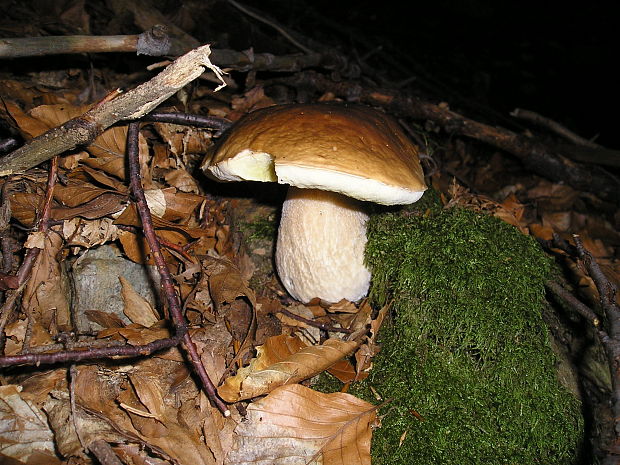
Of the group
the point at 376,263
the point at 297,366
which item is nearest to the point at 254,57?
the point at 376,263

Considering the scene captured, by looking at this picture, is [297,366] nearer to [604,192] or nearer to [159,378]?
[159,378]

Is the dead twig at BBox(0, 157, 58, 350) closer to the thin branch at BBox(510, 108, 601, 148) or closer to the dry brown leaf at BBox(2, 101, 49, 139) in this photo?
the dry brown leaf at BBox(2, 101, 49, 139)

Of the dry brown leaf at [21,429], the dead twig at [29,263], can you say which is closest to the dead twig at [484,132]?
the dead twig at [29,263]

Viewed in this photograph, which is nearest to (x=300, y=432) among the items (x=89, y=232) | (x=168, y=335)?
(x=168, y=335)

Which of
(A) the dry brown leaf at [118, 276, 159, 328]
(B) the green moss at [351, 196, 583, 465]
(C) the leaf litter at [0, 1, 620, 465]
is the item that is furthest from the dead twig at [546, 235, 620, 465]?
(A) the dry brown leaf at [118, 276, 159, 328]

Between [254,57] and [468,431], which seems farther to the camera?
[254,57]

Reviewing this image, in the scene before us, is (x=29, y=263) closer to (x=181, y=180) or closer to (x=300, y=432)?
(x=181, y=180)
